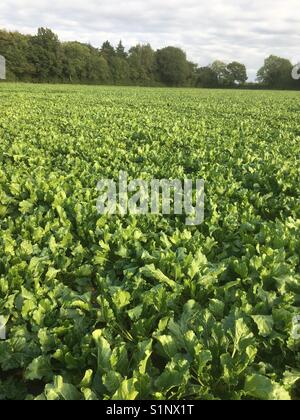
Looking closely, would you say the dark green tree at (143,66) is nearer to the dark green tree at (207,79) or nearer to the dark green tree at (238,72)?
the dark green tree at (207,79)

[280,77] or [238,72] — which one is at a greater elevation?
[238,72]

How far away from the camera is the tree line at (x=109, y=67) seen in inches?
2899

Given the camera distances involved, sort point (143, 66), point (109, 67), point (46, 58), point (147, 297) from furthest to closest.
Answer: point (143, 66) → point (109, 67) → point (46, 58) → point (147, 297)

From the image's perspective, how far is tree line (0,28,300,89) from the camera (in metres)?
73.6

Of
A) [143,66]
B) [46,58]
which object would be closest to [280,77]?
[143,66]

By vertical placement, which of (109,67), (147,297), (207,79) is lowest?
(147,297)

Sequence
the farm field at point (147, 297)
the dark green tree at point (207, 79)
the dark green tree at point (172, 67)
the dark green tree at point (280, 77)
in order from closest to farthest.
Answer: the farm field at point (147, 297), the dark green tree at point (280, 77), the dark green tree at point (172, 67), the dark green tree at point (207, 79)

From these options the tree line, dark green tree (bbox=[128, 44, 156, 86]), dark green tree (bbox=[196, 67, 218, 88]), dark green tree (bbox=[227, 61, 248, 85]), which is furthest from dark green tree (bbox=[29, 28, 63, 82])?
dark green tree (bbox=[227, 61, 248, 85])

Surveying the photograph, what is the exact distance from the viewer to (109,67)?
272 feet

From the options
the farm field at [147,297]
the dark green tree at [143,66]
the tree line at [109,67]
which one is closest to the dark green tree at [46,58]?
the tree line at [109,67]

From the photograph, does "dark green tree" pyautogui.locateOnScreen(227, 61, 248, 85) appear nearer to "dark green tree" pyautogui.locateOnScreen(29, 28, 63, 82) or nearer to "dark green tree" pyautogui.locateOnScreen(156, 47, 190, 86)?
"dark green tree" pyautogui.locateOnScreen(156, 47, 190, 86)

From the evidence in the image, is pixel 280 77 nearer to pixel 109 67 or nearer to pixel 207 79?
pixel 207 79

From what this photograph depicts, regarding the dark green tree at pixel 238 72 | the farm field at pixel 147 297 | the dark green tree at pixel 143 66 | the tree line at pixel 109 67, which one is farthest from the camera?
the dark green tree at pixel 238 72

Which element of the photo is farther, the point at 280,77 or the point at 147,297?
the point at 280,77
